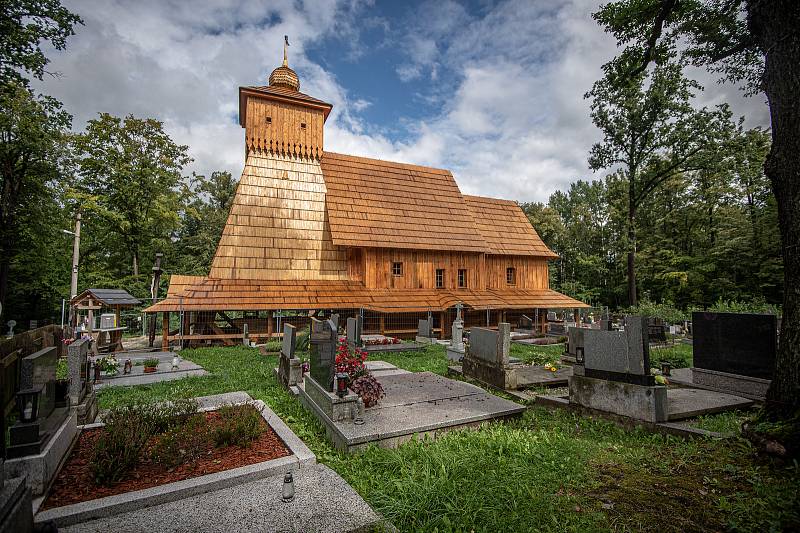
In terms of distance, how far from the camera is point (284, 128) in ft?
71.7

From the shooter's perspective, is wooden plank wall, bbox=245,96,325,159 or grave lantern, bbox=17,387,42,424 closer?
grave lantern, bbox=17,387,42,424

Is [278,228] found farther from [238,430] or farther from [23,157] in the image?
[23,157]

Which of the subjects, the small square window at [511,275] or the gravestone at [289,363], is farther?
the small square window at [511,275]

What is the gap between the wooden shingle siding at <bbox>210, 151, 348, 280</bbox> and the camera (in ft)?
62.4

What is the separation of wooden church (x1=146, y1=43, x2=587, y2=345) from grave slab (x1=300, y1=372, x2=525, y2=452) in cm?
1027

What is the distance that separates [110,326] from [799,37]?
21.5m

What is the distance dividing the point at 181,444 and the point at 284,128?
793 inches

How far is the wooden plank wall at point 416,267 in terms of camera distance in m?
20.8

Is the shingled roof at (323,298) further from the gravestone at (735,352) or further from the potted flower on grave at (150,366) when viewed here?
the gravestone at (735,352)

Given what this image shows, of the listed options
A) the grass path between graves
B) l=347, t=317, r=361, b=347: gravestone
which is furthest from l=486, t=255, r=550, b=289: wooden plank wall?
the grass path between graves

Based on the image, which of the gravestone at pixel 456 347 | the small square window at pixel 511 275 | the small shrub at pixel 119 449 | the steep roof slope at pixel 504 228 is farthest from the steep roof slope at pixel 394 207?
the small shrub at pixel 119 449

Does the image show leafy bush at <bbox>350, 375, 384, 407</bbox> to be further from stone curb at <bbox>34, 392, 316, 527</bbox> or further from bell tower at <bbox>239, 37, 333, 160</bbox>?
bell tower at <bbox>239, 37, 333, 160</bbox>

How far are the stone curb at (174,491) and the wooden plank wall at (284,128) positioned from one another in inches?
771

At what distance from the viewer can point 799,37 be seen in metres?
4.98
